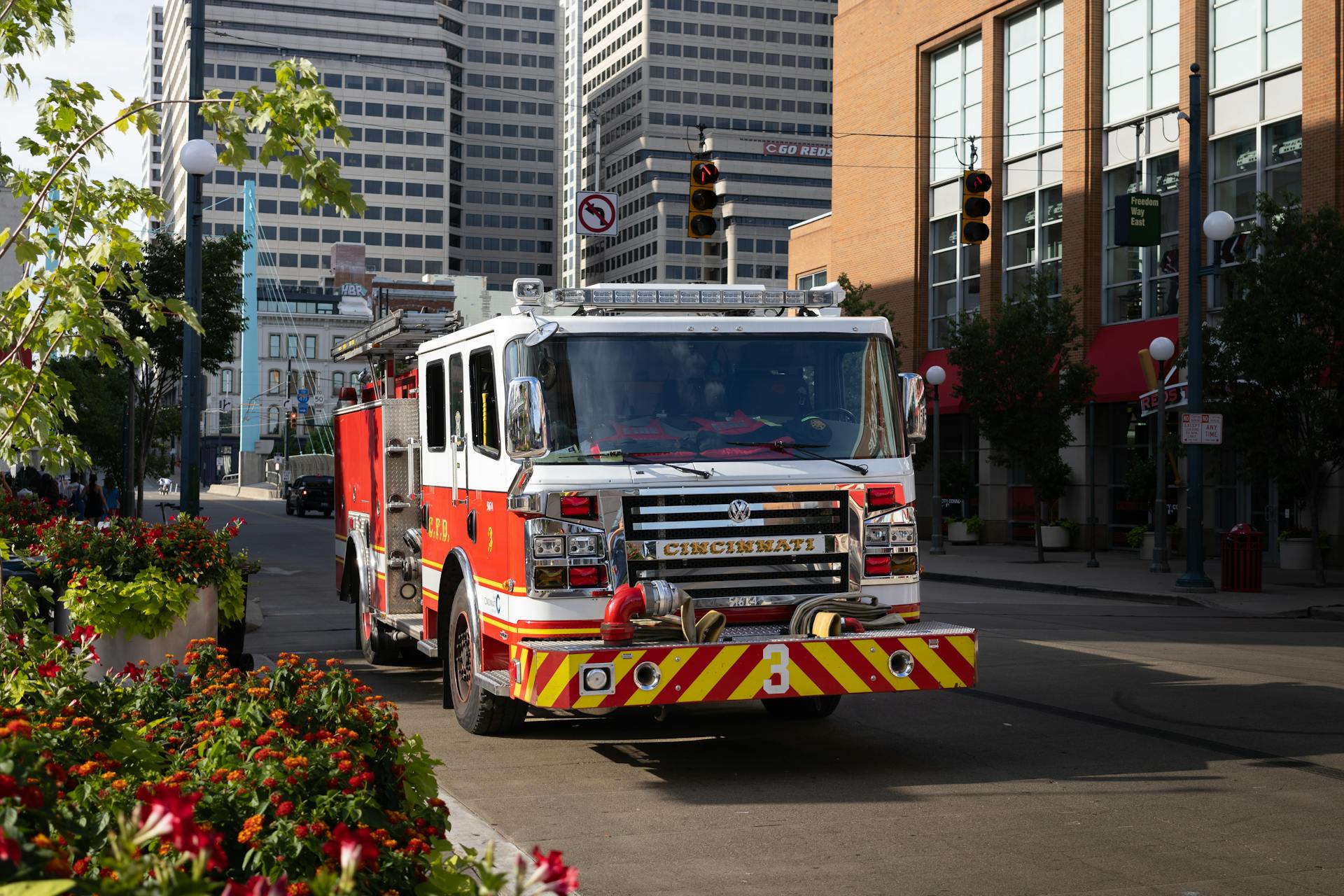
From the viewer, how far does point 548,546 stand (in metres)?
8.34

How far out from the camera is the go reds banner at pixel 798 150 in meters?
150

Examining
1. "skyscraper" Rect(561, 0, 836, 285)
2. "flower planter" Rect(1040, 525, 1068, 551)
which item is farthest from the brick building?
"skyscraper" Rect(561, 0, 836, 285)

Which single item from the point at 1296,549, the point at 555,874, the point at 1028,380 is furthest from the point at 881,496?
the point at 1028,380

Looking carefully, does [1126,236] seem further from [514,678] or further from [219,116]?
[219,116]

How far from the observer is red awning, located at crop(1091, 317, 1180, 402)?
3200 cm

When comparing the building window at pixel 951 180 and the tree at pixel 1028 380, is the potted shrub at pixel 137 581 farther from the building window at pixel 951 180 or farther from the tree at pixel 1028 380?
the building window at pixel 951 180

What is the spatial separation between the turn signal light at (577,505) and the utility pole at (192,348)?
8965 mm

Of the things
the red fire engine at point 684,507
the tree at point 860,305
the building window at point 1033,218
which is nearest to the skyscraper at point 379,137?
the tree at point 860,305

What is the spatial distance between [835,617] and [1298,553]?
21844 millimetres

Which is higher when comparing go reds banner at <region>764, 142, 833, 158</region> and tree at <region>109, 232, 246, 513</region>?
go reds banner at <region>764, 142, 833, 158</region>

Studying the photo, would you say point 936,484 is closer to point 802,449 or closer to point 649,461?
point 802,449

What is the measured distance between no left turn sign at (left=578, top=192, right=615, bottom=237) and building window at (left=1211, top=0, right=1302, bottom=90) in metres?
14.7

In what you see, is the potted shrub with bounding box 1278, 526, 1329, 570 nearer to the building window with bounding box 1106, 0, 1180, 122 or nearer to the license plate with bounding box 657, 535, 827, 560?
the building window with bounding box 1106, 0, 1180, 122

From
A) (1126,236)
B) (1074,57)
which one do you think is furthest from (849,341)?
(1074,57)
